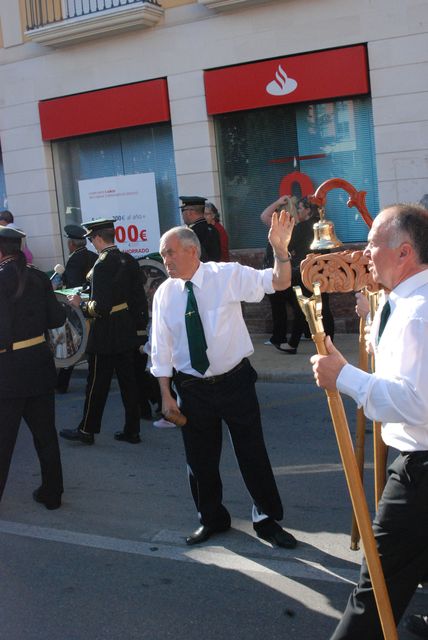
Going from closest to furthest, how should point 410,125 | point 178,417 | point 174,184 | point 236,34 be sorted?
point 178,417 < point 410,125 < point 236,34 < point 174,184

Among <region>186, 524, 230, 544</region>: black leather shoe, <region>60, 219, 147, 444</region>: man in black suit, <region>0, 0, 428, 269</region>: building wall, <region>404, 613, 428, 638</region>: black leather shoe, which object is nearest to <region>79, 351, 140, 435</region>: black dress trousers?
<region>60, 219, 147, 444</region>: man in black suit

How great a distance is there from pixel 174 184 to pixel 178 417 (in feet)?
30.0

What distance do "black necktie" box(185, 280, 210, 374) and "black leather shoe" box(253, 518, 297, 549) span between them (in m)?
0.97

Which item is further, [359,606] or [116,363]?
[116,363]

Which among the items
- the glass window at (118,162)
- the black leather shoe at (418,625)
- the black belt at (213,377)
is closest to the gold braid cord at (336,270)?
the black belt at (213,377)

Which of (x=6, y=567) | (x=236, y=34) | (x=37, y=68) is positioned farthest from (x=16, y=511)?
(x=37, y=68)

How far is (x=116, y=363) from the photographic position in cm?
730

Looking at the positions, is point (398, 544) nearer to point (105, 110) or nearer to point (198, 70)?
point (198, 70)

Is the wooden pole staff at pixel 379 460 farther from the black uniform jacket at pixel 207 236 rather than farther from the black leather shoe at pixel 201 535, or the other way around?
the black uniform jacket at pixel 207 236

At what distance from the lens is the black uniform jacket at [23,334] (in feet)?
18.2

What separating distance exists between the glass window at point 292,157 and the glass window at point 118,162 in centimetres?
100

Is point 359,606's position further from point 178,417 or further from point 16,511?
point 16,511

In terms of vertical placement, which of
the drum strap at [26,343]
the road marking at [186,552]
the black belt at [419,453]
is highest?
the drum strap at [26,343]

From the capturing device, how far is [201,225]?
947 cm
